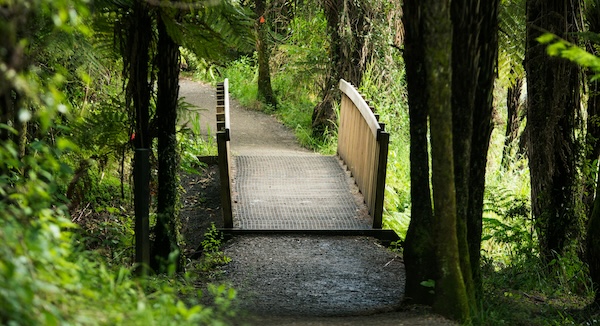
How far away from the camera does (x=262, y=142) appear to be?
15.5 m

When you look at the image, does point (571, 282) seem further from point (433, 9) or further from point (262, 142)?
point (262, 142)

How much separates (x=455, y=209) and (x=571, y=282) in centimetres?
354

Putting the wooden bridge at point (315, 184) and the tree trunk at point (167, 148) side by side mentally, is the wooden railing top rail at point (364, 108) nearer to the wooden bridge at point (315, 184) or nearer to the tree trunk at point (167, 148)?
the wooden bridge at point (315, 184)

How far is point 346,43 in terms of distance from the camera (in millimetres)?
15297

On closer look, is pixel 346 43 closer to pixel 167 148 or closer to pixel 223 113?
pixel 223 113

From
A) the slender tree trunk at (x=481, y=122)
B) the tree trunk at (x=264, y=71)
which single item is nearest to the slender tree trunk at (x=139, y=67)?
the slender tree trunk at (x=481, y=122)

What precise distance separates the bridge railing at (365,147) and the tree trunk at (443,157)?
3.68 meters

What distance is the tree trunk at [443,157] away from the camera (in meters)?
5.71

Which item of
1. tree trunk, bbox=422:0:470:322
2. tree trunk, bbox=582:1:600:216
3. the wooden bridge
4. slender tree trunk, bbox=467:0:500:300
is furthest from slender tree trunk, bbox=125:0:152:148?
tree trunk, bbox=582:1:600:216

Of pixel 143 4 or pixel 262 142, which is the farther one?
pixel 262 142

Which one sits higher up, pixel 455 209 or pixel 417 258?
pixel 455 209

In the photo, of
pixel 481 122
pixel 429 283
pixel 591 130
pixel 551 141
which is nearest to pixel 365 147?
pixel 551 141

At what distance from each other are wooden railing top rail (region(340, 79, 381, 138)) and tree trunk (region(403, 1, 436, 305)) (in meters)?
3.37

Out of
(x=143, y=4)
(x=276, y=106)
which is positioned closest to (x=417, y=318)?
(x=143, y=4)
